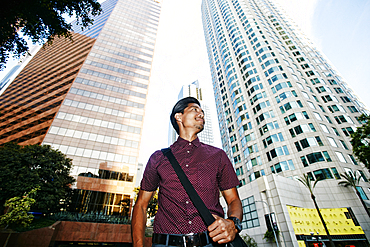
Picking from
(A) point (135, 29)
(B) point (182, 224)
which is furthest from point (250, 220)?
(A) point (135, 29)

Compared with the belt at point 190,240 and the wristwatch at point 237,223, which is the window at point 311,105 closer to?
the wristwatch at point 237,223

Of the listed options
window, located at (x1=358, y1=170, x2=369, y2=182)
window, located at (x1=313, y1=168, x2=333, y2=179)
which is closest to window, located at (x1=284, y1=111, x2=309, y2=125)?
window, located at (x1=313, y1=168, x2=333, y2=179)

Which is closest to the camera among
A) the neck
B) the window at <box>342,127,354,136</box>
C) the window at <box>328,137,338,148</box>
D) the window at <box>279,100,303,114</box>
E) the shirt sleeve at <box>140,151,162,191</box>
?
the shirt sleeve at <box>140,151,162,191</box>

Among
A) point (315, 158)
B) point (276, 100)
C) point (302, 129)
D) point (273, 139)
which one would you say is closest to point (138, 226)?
point (315, 158)

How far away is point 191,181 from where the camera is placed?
2.07m

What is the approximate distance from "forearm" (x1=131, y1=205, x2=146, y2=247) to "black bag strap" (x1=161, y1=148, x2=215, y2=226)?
784mm

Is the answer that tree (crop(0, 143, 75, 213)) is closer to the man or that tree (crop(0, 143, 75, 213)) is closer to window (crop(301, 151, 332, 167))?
the man

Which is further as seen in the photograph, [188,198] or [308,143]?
[308,143]

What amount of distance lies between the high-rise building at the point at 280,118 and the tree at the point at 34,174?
27.3 m

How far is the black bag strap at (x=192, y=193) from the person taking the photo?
5.22ft


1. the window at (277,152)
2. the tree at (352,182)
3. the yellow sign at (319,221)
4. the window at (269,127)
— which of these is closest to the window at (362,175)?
the tree at (352,182)

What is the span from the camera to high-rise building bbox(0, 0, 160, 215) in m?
30.6

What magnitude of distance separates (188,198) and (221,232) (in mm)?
509

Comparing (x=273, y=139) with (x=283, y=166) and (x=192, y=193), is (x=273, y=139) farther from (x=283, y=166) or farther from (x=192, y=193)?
(x=192, y=193)
